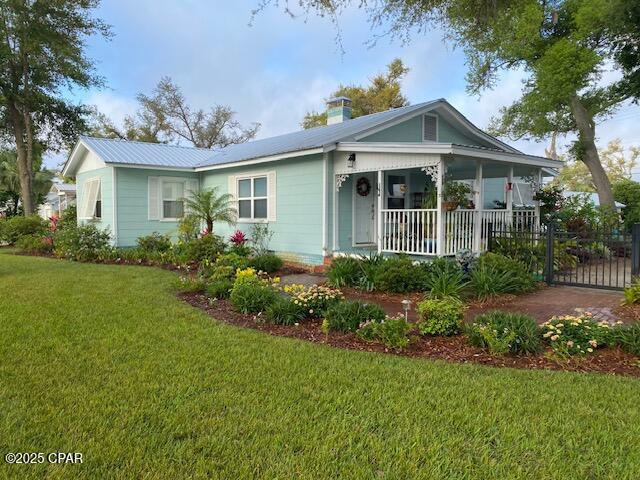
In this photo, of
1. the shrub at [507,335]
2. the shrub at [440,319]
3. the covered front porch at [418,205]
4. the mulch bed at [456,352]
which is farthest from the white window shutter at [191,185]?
the shrub at [507,335]

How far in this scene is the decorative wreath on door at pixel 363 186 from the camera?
11867mm

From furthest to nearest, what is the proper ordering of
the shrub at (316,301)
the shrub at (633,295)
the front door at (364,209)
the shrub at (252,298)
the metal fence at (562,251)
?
the front door at (364,209)
the metal fence at (562,251)
the shrub at (633,295)
the shrub at (252,298)
the shrub at (316,301)

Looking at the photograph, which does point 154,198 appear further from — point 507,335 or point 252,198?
point 507,335

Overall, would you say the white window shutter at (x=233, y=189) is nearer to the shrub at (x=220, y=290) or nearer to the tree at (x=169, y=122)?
the shrub at (x=220, y=290)

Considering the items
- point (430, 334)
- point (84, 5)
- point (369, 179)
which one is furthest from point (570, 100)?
point (84, 5)

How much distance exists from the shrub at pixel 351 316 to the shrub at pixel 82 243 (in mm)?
10303

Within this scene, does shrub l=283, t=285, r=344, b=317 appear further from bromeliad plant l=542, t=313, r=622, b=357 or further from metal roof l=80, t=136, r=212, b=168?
metal roof l=80, t=136, r=212, b=168

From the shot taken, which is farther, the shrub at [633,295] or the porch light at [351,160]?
the porch light at [351,160]

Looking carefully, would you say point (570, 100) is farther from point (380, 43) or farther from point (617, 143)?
point (617, 143)

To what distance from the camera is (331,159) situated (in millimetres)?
11102

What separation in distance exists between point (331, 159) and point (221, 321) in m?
5.95

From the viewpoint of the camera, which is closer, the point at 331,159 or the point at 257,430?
the point at 257,430

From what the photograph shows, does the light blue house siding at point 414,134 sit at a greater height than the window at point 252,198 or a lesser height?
greater

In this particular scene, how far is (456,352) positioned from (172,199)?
13024 mm
